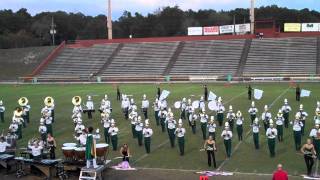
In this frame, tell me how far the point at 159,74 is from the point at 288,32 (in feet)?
57.2

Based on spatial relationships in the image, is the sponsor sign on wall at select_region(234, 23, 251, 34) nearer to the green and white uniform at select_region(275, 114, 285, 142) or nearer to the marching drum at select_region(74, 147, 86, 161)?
the green and white uniform at select_region(275, 114, 285, 142)

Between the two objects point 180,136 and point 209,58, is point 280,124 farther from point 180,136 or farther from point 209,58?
point 209,58

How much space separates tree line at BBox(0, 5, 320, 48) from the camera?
89.7 m

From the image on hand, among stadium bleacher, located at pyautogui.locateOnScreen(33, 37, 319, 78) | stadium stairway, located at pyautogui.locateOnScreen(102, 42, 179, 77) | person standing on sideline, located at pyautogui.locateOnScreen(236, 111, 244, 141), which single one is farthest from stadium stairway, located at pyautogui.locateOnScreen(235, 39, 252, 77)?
person standing on sideline, located at pyautogui.locateOnScreen(236, 111, 244, 141)

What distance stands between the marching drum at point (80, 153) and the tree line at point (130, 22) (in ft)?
241

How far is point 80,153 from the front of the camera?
46.0ft

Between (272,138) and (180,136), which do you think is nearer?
(272,138)

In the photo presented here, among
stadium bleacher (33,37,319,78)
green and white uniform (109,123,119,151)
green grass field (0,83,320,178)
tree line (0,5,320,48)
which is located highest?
tree line (0,5,320,48)

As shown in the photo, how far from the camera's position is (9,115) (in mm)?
27438

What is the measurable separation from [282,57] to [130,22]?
50.0 metres

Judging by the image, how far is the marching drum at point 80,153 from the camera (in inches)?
549

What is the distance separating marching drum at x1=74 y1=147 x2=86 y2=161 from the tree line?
7335cm

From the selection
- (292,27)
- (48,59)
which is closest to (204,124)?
(292,27)

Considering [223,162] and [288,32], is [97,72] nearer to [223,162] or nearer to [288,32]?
[288,32]
